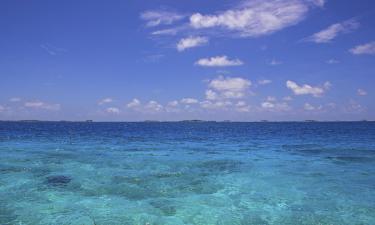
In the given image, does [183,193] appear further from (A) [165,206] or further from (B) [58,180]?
(B) [58,180]

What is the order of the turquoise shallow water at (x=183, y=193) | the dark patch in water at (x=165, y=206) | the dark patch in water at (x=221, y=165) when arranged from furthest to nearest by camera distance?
1. the dark patch in water at (x=221, y=165)
2. the dark patch in water at (x=165, y=206)
3. the turquoise shallow water at (x=183, y=193)

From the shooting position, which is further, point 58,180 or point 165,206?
point 58,180

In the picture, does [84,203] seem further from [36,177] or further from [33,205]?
[36,177]

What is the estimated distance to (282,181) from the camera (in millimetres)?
21922

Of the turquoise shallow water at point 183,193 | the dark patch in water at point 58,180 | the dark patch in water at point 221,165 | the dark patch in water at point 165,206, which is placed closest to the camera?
the turquoise shallow water at point 183,193

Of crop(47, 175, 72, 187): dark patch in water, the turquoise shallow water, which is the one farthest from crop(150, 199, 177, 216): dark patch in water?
crop(47, 175, 72, 187): dark patch in water

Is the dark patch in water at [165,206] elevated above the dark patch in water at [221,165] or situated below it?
below

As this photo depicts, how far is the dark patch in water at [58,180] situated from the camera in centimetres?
1967

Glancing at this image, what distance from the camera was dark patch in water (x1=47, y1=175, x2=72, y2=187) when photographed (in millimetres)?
19669

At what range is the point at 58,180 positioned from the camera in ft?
68.3

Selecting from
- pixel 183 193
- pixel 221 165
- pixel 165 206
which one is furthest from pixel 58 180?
pixel 221 165

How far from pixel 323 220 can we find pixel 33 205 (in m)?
12.8

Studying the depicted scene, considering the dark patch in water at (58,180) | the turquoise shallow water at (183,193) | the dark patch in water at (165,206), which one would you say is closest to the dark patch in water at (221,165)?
the turquoise shallow water at (183,193)

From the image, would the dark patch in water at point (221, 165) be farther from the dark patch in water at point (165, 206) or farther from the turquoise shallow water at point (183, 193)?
the dark patch in water at point (165, 206)
